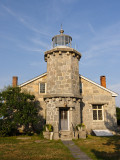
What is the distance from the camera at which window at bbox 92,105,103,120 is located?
15781mm

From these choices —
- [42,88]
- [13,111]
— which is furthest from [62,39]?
[13,111]

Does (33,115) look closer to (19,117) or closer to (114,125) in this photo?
(19,117)

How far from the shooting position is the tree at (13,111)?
40.6 feet

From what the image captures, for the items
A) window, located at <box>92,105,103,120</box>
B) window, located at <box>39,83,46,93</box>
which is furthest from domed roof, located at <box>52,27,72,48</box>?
window, located at <box>92,105,103,120</box>

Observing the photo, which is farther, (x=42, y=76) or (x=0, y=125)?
(x=42, y=76)

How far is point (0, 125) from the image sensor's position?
12.4 meters

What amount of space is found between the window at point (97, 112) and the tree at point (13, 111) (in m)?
6.17

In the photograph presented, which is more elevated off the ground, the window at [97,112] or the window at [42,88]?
the window at [42,88]

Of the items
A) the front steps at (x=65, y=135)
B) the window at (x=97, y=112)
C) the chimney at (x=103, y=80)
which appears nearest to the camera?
the front steps at (x=65, y=135)

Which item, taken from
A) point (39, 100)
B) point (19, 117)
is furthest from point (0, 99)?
point (39, 100)

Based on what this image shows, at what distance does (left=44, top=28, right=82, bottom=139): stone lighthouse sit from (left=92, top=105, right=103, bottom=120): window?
319 cm

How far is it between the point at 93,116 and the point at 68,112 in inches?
157

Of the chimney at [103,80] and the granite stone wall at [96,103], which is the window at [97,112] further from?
the chimney at [103,80]

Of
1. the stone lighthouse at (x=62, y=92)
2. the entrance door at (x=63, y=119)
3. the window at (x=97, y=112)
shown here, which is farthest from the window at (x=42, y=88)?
the window at (x=97, y=112)
